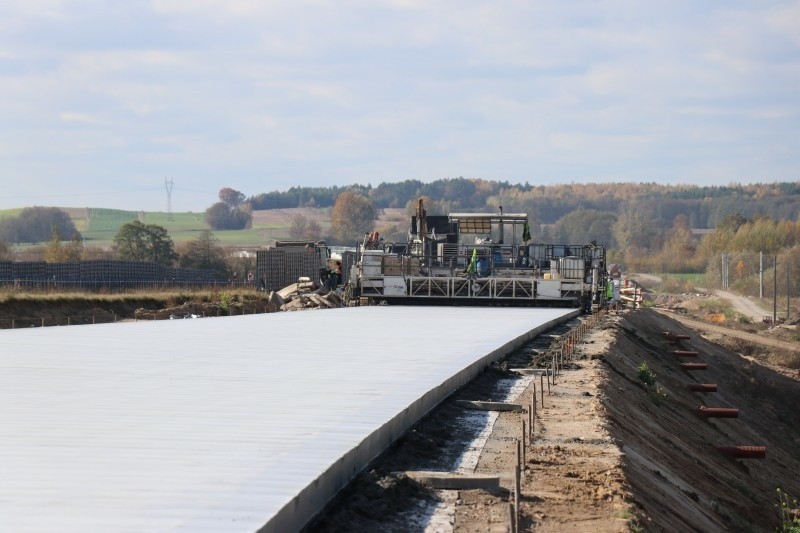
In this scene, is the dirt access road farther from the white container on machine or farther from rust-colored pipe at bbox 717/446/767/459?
rust-colored pipe at bbox 717/446/767/459

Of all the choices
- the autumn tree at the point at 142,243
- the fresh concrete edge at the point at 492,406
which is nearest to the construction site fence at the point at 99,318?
the fresh concrete edge at the point at 492,406

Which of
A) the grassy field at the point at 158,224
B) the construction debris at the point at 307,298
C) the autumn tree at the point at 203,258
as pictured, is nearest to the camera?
the construction debris at the point at 307,298

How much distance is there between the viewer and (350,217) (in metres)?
185

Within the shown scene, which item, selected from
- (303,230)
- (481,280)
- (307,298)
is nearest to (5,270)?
(307,298)

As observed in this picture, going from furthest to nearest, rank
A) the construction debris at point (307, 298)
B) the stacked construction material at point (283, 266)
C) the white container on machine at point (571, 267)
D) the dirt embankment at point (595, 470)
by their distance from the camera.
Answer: the stacked construction material at point (283, 266) < the construction debris at point (307, 298) < the white container on machine at point (571, 267) < the dirt embankment at point (595, 470)

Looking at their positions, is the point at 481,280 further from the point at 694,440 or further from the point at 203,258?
the point at 203,258

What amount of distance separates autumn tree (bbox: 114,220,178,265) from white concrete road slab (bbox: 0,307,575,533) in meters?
73.1

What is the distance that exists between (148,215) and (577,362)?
178 m

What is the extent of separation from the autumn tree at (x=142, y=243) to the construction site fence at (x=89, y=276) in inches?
1203

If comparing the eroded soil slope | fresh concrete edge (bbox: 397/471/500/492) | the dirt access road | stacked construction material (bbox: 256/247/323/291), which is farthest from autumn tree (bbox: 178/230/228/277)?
fresh concrete edge (bbox: 397/471/500/492)

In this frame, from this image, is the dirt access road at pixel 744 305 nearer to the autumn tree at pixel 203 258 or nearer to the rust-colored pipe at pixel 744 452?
the autumn tree at pixel 203 258

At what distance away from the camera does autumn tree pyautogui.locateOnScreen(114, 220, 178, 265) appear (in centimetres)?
9312

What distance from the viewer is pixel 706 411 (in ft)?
76.2

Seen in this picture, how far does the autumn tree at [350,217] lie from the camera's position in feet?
599
